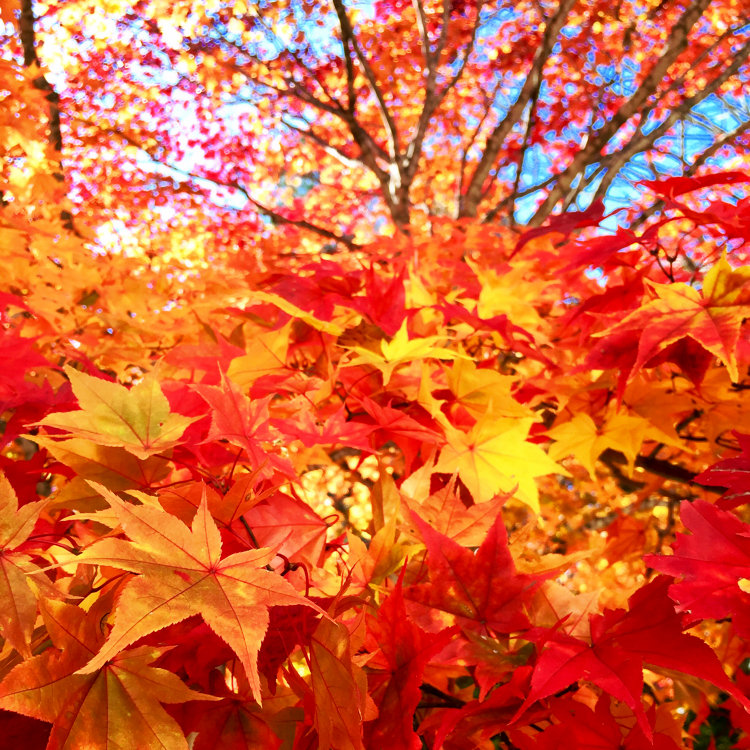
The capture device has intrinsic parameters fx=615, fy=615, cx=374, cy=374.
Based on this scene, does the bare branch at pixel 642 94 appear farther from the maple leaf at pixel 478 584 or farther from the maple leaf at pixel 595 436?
the maple leaf at pixel 478 584

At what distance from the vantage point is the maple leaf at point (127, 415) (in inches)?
21.5

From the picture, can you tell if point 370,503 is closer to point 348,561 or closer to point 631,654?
point 348,561

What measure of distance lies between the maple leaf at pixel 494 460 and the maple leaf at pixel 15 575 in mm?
485

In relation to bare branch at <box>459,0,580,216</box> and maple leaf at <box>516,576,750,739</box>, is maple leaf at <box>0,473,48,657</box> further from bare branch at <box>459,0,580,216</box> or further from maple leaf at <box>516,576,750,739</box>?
bare branch at <box>459,0,580,216</box>

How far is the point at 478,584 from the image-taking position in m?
0.56

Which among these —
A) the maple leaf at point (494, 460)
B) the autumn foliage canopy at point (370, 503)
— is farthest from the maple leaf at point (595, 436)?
→ the maple leaf at point (494, 460)

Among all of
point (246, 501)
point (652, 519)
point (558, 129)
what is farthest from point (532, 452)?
point (558, 129)

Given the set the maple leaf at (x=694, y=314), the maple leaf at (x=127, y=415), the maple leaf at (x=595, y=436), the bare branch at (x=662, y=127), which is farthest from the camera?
the bare branch at (x=662, y=127)

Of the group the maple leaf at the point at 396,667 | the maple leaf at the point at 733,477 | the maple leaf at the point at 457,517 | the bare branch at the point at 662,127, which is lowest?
the maple leaf at the point at 396,667

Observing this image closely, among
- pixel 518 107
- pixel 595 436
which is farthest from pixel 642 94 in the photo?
pixel 595 436

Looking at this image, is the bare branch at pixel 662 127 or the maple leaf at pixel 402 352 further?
the bare branch at pixel 662 127

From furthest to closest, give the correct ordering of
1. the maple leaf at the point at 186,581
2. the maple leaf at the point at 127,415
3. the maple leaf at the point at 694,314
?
1. the maple leaf at the point at 694,314
2. the maple leaf at the point at 127,415
3. the maple leaf at the point at 186,581

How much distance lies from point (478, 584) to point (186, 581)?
27 cm

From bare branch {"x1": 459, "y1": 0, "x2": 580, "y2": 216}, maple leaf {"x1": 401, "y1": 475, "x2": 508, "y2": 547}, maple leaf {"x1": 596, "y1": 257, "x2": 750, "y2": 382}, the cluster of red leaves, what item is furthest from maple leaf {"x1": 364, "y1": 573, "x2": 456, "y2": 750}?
bare branch {"x1": 459, "y1": 0, "x2": 580, "y2": 216}
